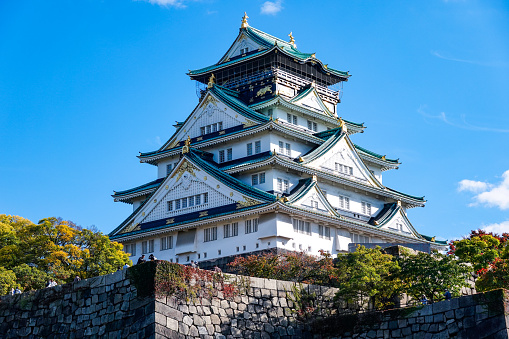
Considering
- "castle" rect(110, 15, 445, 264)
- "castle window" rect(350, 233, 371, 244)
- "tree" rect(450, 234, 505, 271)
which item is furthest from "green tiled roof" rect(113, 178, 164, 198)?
"tree" rect(450, 234, 505, 271)

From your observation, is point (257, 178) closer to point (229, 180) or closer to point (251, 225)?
point (229, 180)

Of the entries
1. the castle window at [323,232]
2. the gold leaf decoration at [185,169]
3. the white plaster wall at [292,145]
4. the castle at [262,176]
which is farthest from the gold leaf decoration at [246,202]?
the white plaster wall at [292,145]

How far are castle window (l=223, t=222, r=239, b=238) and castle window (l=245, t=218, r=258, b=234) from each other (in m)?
0.77

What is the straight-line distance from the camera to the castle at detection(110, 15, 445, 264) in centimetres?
5578

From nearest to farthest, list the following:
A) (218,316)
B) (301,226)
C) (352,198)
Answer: (218,316), (301,226), (352,198)

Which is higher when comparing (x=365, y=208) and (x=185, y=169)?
(x=185, y=169)

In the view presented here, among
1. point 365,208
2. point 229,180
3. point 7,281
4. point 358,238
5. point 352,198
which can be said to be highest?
point 352,198

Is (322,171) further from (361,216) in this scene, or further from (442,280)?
(442,280)

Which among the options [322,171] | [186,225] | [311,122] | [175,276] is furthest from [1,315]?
[311,122]

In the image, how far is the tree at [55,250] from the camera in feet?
149

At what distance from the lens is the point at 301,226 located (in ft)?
184

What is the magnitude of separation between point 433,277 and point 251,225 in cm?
2430

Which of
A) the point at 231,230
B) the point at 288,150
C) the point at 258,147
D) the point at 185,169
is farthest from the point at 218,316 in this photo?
the point at 288,150

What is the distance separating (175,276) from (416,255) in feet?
35.2
